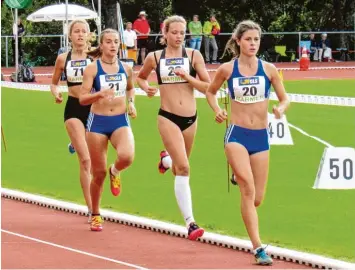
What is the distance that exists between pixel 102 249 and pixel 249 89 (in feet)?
6.73

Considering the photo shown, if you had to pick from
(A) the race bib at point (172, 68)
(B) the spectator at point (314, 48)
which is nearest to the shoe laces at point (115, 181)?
(A) the race bib at point (172, 68)

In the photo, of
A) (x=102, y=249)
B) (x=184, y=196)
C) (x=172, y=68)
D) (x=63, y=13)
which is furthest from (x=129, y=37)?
(x=102, y=249)

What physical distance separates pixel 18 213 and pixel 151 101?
17.3 meters

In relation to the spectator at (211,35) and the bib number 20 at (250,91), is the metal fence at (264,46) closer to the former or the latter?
the spectator at (211,35)

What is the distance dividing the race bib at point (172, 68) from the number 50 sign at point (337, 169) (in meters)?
1.67

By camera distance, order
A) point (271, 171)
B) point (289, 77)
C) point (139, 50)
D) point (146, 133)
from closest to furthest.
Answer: point (271, 171), point (146, 133), point (289, 77), point (139, 50)

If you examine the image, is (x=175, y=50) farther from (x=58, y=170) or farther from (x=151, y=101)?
(x=151, y=101)

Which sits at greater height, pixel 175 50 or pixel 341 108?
pixel 175 50

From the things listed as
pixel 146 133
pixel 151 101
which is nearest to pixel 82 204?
pixel 146 133

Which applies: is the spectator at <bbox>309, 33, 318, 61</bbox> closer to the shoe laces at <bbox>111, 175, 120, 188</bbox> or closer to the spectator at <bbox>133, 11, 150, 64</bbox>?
the spectator at <bbox>133, 11, 150, 64</bbox>

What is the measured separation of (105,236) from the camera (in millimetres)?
13125

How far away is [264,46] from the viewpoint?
165 ft

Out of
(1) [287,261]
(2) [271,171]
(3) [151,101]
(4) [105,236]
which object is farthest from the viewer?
(3) [151,101]

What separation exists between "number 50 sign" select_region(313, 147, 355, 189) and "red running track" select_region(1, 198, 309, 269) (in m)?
1.34
